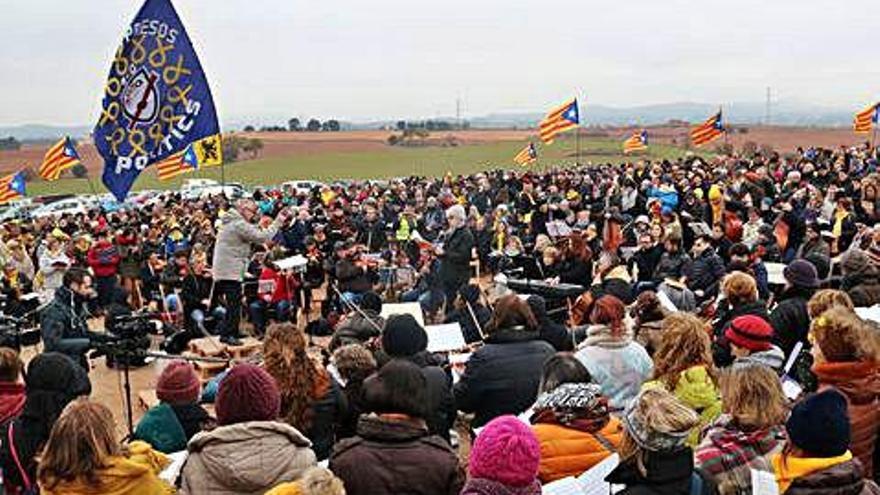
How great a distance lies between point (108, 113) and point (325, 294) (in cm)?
641

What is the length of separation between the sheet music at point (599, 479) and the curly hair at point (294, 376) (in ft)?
6.05

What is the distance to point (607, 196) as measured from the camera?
69.0 feet

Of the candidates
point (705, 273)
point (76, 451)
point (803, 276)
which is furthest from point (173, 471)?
point (705, 273)

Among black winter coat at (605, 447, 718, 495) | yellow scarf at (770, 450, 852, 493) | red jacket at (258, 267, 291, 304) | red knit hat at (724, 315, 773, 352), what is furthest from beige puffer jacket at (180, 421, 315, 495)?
red jacket at (258, 267, 291, 304)

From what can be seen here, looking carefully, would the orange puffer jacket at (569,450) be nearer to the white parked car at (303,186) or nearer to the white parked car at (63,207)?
the white parked car at (303,186)

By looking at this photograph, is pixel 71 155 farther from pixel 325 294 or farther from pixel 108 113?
pixel 108 113

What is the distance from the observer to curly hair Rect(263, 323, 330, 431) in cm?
470

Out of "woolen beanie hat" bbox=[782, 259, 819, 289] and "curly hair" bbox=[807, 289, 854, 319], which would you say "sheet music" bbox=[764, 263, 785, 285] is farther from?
"curly hair" bbox=[807, 289, 854, 319]

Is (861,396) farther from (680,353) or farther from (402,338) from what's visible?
(402,338)

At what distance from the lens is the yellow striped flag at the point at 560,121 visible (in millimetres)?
22922

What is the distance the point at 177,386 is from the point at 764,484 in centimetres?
292

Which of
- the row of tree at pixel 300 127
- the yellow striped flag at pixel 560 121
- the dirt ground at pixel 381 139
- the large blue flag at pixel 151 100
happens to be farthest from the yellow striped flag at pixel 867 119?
the row of tree at pixel 300 127

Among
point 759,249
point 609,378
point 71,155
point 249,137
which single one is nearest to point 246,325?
point 759,249

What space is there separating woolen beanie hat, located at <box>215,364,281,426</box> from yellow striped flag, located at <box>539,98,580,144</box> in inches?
776
